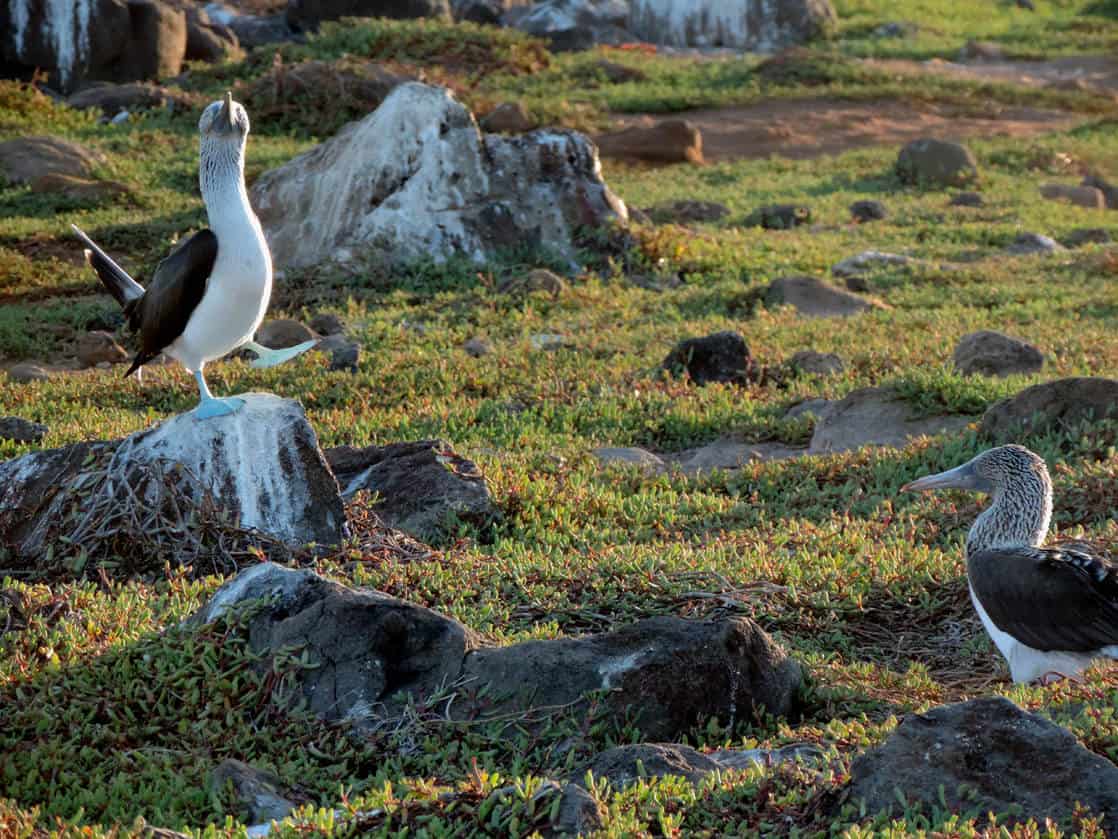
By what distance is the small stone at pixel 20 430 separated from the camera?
814 centimetres

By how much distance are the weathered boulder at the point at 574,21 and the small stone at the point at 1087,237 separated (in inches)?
616

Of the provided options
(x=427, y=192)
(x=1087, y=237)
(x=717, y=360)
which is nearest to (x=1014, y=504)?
(x=717, y=360)

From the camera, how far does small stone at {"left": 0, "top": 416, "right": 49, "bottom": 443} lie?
26.7ft

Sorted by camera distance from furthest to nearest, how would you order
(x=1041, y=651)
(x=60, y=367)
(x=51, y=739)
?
(x=60, y=367)
(x=1041, y=651)
(x=51, y=739)

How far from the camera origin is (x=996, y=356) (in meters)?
10.3

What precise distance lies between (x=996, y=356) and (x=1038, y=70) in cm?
2113

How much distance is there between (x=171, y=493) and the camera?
6492 millimetres

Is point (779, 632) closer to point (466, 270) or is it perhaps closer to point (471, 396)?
point (471, 396)

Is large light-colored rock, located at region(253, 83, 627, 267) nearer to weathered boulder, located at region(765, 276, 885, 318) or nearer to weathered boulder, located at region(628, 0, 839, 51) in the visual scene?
weathered boulder, located at region(765, 276, 885, 318)

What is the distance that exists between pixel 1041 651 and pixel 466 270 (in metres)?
8.68

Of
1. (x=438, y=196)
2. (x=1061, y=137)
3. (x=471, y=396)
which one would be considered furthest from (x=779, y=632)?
(x=1061, y=137)

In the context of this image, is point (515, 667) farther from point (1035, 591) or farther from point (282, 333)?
point (282, 333)

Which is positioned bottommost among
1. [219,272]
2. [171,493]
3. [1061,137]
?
[1061,137]

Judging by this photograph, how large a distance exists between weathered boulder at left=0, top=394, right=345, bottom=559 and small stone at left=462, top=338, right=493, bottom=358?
14.5 feet
